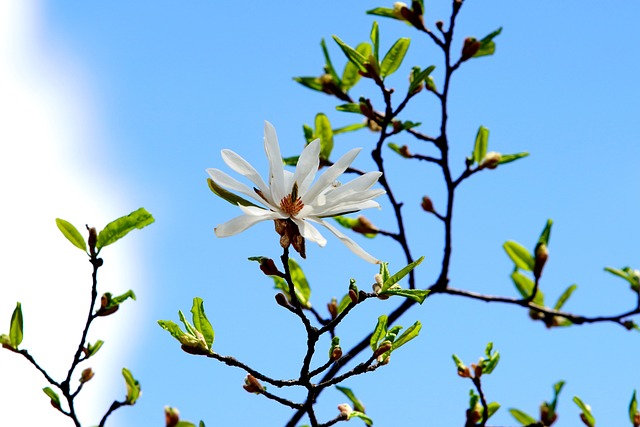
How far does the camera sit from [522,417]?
2.62 meters

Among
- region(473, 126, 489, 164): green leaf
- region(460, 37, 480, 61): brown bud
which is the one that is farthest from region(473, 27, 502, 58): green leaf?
region(473, 126, 489, 164): green leaf

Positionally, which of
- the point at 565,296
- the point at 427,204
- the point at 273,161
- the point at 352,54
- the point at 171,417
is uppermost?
the point at 352,54

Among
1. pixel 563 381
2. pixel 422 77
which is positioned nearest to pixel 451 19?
pixel 422 77

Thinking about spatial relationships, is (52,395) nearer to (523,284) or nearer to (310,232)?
(310,232)

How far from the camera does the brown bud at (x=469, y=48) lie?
2615 millimetres

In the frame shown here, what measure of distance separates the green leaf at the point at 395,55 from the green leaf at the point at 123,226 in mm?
939

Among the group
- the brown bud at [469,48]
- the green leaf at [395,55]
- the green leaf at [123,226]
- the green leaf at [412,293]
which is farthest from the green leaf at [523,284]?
the green leaf at [123,226]

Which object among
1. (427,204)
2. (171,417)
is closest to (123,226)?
(171,417)

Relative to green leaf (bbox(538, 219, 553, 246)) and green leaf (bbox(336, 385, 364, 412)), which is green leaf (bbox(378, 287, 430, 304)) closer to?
green leaf (bbox(336, 385, 364, 412))

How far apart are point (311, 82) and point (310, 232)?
1.52 metres

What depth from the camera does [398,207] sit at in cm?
258

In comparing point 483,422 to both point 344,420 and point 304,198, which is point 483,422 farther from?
point 304,198

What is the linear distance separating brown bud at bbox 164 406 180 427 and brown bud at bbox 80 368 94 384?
1.22ft

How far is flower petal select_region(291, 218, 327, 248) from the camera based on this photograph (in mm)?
1407
